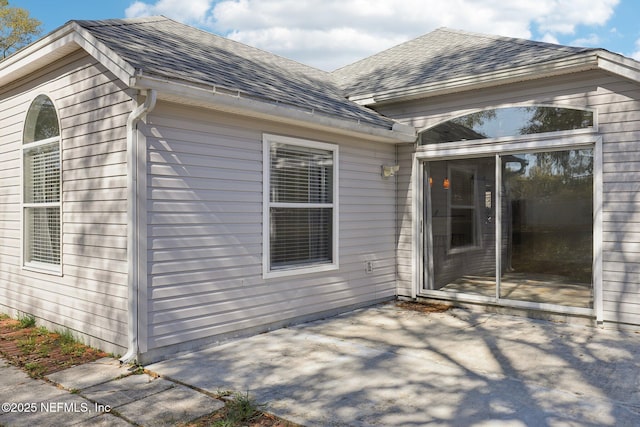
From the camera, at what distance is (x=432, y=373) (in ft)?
12.6

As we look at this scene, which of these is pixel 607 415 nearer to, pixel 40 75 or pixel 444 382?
pixel 444 382

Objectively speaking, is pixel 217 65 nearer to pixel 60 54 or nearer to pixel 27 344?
pixel 60 54

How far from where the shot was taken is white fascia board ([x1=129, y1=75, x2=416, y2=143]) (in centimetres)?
391

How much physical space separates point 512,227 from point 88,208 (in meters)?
4.99

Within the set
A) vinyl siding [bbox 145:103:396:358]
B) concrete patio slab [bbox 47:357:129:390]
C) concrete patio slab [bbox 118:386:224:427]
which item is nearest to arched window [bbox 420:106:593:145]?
vinyl siding [bbox 145:103:396:358]

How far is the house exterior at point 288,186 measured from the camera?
4.23 metres

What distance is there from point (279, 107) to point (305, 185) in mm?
1125

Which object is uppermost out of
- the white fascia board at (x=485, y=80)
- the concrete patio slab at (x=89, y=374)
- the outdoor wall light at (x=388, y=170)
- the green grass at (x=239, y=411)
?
the white fascia board at (x=485, y=80)

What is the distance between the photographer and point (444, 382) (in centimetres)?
363

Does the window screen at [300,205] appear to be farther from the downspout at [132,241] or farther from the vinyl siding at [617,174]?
the vinyl siding at [617,174]

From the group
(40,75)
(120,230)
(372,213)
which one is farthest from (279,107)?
(40,75)

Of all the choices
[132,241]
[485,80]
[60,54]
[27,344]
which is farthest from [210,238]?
[485,80]

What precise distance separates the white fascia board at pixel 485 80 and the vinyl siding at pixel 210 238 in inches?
57.9

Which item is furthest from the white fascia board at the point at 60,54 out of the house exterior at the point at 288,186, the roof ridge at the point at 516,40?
the roof ridge at the point at 516,40
